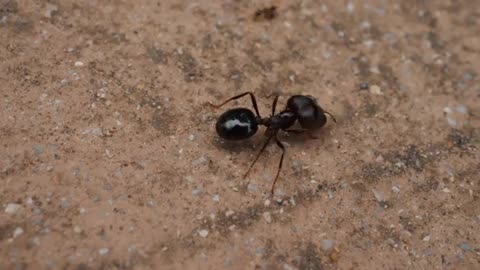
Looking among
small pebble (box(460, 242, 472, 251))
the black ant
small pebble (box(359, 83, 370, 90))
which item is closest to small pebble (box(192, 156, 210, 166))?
the black ant

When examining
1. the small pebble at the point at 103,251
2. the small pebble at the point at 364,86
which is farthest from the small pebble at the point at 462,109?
the small pebble at the point at 103,251

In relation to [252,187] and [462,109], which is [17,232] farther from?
[462,109]

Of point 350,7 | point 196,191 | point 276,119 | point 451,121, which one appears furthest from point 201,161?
point 350,7

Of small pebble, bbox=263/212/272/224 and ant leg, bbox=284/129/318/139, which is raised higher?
ant leg, bbox=284/129/318/139

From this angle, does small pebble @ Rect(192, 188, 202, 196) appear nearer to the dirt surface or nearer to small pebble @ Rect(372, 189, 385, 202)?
the dirt surface

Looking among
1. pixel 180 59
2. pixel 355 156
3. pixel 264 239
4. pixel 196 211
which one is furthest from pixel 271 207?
pixel 180 59

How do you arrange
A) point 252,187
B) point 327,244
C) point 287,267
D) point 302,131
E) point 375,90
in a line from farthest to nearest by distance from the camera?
point 375,90, point 302,131, point 252,187, point 327,244, point 287,267

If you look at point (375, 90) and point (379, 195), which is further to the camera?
point (375, 90)
